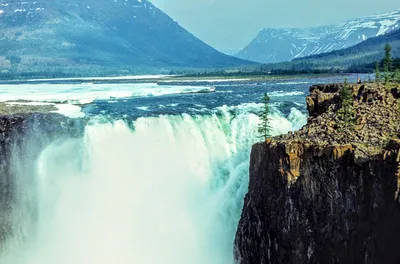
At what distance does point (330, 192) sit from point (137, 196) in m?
21.1

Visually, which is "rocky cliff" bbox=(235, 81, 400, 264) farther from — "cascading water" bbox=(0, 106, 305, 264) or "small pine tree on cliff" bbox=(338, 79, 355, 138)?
"cascading water" bbox=(0, 106, 305, 264)

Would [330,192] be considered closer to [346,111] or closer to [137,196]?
[346,111]

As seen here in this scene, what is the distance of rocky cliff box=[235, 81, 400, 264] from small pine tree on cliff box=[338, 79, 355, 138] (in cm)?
30

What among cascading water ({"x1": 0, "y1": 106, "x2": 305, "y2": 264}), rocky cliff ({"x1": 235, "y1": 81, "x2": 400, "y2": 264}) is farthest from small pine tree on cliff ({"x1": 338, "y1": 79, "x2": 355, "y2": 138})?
cascading water ({"x1": 0, "y1": 106, "x2": 305, "y2": 264})

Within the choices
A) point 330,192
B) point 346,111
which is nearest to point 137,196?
point 346,111

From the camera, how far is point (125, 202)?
45.0 m

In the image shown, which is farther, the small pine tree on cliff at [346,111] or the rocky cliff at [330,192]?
the small pine tree on cliff at [346,111]

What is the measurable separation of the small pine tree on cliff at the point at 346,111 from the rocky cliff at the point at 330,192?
30 centimetres

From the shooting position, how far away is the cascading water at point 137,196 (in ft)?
138

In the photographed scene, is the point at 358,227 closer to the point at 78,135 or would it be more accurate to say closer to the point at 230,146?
the point at 230,146

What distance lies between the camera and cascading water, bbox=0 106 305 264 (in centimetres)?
4197

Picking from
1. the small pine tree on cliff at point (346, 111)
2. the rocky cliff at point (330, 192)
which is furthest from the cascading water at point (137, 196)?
the small pine tree on cliff at point (346, 111)

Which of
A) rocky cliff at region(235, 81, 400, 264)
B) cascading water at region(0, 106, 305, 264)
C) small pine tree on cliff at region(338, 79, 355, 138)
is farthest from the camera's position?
cascading water at region(0, 106, 305, 264)

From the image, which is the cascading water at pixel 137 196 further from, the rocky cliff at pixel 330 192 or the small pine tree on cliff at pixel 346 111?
the small pine tree on cliff at pixel 346 111
